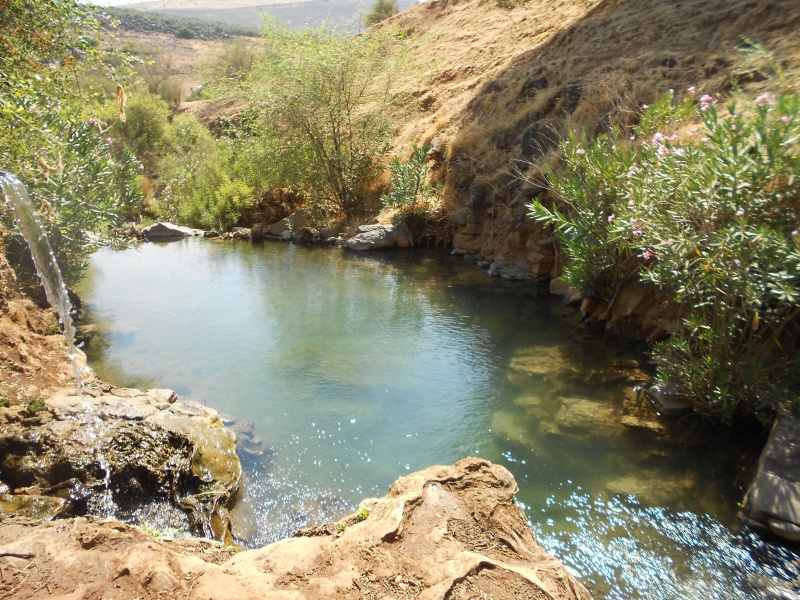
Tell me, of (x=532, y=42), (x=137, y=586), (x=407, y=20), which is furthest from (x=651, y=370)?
(x=407, y=20)

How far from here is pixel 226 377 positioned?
7.02 m

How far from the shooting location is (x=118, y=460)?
432 centimetres

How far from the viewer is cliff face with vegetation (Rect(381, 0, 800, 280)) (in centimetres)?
1056

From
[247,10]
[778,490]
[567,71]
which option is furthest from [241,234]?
[247,10]

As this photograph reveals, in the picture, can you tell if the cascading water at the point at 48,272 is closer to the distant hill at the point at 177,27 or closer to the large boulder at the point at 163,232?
the large boulder at the point at 163,232

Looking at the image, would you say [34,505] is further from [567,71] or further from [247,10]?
[247,10]

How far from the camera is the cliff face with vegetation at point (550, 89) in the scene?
34.7ft

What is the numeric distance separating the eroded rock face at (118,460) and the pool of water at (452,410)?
1.18 ft

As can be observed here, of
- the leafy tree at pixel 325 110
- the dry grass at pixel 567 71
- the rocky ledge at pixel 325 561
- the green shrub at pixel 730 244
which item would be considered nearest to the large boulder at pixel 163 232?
the leafy tree at pixel 325 110

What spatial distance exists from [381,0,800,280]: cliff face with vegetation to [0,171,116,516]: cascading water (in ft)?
21.4

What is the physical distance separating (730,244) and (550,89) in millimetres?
9749

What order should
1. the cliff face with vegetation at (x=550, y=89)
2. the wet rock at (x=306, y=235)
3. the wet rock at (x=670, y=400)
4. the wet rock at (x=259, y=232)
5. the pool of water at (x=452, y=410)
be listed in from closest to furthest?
the pool of water at (x=452, y=410), the wet rock at (x=670, y=400), the cliff face with vegetation at (x=550, y=89), the wet rock at (x=306, y=235), the wet rock at (x=259, y=232)

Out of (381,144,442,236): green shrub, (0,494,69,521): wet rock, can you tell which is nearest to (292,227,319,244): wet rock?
(381,144,442,236): green shrub

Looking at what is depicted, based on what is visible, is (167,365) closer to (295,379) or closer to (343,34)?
(295,379)
